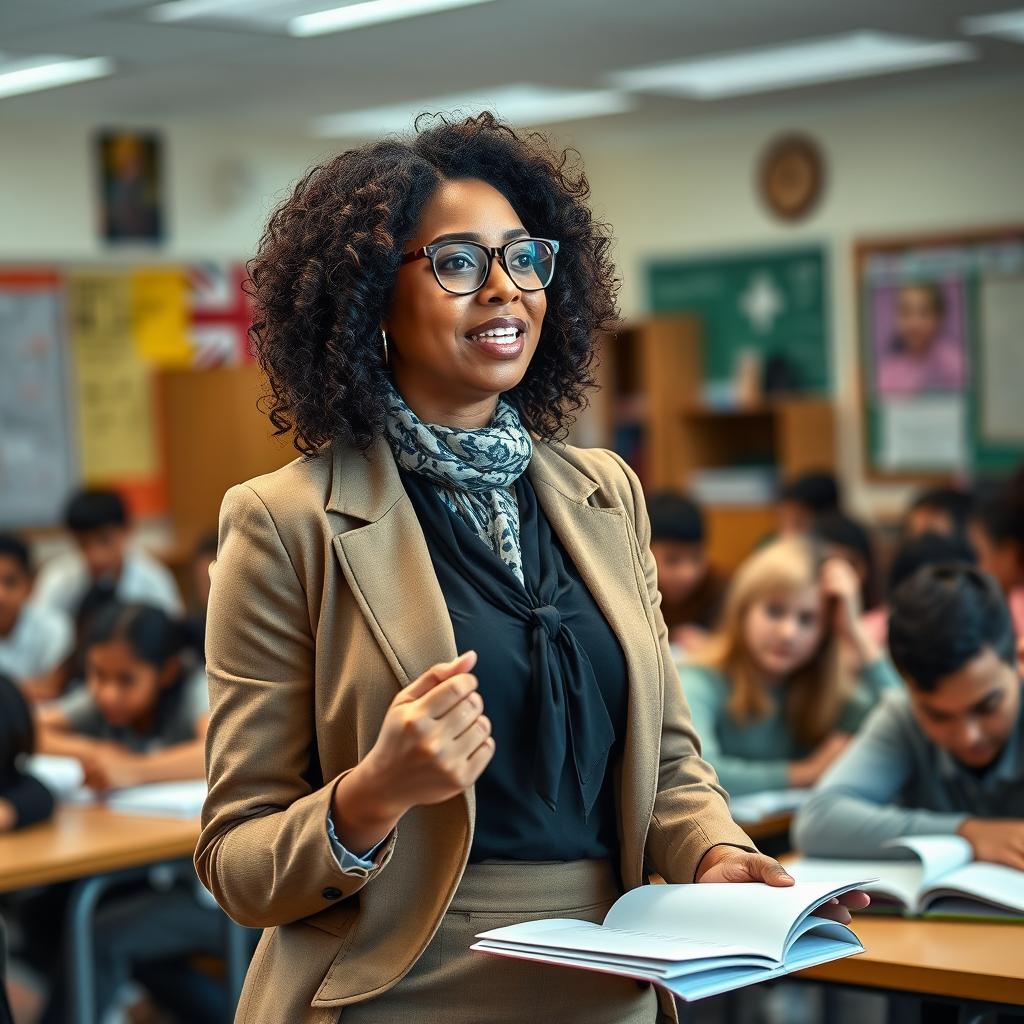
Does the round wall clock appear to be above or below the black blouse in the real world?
above

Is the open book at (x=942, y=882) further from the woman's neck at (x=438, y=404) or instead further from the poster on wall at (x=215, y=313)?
the poster on wall at (x=215, y=313)

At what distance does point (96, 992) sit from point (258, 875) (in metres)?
2.41

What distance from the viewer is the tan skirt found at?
4.92ft

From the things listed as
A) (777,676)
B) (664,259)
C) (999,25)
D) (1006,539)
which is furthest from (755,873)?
(664,259)

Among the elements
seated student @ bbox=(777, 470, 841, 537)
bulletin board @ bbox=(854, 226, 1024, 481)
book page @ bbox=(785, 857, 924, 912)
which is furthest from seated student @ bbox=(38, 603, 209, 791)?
bulletin board @ bbox=(854, 226, 1024, 481)

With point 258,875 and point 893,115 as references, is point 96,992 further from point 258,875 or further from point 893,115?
point 893,115

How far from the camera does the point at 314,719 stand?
1.50 metres

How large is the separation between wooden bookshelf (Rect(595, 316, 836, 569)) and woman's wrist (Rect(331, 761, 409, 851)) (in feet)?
21.9

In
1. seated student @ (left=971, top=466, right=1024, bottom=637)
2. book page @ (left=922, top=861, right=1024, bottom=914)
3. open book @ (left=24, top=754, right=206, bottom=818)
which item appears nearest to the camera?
book page @ (left=922, top=861, right=1024, bottom=914)

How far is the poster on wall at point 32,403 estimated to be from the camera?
7.15 m

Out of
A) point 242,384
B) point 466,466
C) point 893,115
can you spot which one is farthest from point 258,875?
point 893,115

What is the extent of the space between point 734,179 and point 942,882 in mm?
6347

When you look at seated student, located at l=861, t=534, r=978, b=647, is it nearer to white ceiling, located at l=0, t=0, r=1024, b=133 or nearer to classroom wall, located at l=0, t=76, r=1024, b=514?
white ceiling, located at l=0, t=0, r=1024, b=133

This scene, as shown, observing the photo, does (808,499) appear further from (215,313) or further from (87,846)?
→ (87,846)
